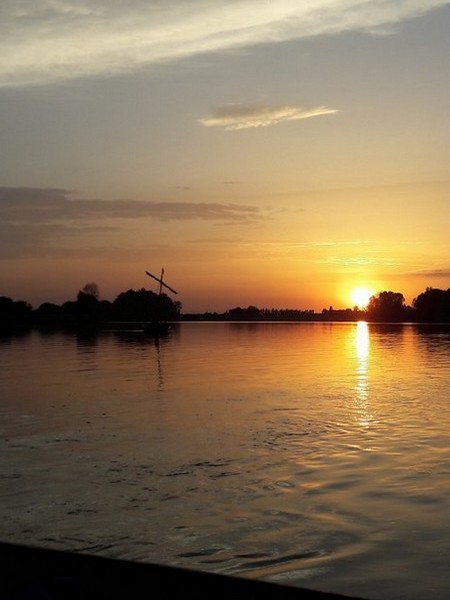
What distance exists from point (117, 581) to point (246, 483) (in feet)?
31.7

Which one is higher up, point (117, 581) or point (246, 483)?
point (117, 581)

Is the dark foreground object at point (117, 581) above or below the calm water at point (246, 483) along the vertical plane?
above

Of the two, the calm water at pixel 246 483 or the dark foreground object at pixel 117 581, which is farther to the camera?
the calm water at pixel 246 483

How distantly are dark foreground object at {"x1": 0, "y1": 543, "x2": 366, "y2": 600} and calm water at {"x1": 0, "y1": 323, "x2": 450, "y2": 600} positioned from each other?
11.5ft

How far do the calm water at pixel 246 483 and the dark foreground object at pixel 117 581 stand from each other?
3.51 meters

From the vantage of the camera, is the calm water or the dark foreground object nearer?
the dark foreground object

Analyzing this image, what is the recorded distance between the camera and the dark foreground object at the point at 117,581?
6.76 m

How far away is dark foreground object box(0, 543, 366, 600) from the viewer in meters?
6.76

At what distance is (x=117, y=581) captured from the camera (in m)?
7.21

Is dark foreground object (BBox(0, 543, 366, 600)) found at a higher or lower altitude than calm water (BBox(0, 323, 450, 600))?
higher

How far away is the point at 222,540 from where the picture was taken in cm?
1222

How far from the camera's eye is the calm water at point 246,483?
11297 mm

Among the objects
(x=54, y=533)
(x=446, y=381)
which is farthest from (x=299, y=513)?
(x=446, y=381)

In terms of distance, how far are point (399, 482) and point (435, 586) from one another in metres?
6.37
